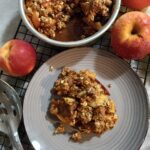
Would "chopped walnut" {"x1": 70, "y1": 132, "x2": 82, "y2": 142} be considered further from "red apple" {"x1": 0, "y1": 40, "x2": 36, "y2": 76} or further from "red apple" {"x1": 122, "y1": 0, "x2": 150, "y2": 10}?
"red apple" {"x1": 122, "y1": 0, "x2": 150, "y2": 10}

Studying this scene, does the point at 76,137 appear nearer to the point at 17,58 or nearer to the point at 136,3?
the point at 17,58

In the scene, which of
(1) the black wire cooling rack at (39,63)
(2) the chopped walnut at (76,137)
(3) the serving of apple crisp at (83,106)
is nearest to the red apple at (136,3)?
(1) the black wire cooling rack at (39,63)

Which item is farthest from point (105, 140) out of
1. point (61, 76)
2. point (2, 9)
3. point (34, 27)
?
point (2, 9)

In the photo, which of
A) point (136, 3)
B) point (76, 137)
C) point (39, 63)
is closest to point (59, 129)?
point (76, 137)

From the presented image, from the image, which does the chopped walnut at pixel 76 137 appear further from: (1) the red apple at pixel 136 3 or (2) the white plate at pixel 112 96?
(1) the red apple at pixel 136 3

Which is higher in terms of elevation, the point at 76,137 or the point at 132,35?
the point at 132,35

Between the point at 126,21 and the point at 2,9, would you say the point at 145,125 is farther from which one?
the point at 2,9
